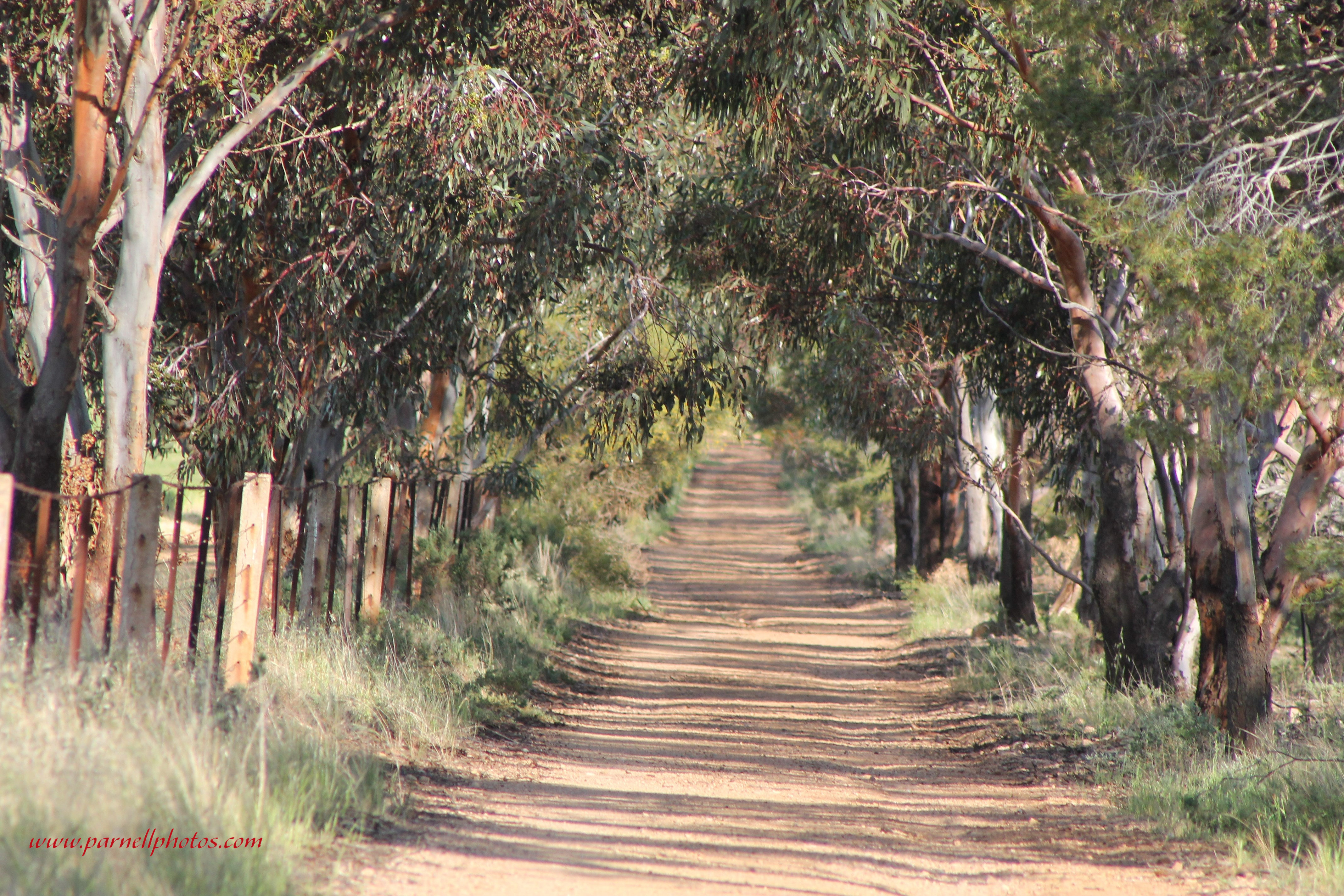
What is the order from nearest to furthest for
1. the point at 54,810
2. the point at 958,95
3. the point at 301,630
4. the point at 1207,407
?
the point at 54,810 < the point at 1207,407 < the point at 301,630 < the point at 958,95

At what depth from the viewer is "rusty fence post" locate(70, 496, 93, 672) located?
5.83 metres

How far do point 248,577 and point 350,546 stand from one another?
9.66 ft

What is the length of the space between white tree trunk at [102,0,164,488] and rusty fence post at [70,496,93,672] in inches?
85.2

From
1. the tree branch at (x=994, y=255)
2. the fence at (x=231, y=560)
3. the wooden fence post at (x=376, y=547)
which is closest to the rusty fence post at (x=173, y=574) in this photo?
the fence at (x=231, y=560)

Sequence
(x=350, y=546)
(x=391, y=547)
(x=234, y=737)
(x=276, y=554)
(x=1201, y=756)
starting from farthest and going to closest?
(x=391, y=547)
(x=350, y=546)
(x=276, y=554)
(x=1201, y=756)
(x=234, y=737)

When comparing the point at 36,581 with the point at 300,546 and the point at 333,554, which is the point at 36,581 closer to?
the point at 300,546

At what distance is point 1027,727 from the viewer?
10.1 m

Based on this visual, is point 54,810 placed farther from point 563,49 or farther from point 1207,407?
point 563,49

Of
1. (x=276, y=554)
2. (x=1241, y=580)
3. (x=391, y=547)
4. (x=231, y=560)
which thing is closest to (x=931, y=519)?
(x=391, y=547)

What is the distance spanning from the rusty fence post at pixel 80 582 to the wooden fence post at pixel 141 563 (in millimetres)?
357

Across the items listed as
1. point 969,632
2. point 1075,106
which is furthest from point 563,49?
point 969,632

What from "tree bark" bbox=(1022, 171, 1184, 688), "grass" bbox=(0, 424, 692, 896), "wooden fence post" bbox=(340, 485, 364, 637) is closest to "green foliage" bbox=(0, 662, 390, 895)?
"grass" bbox=(0, 424, 692, 896)

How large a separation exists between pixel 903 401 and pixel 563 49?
5.86 meters

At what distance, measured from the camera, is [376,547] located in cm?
1118
